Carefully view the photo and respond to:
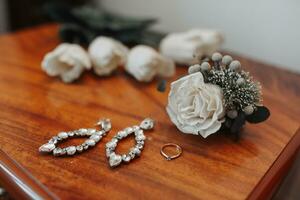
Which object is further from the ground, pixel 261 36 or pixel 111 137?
pixel 261 36

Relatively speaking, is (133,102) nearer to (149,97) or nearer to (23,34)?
(149,97)

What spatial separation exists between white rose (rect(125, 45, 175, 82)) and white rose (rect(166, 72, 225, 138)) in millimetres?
152

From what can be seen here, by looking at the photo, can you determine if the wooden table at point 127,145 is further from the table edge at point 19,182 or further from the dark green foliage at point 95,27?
the dark green foliage at point 95,27

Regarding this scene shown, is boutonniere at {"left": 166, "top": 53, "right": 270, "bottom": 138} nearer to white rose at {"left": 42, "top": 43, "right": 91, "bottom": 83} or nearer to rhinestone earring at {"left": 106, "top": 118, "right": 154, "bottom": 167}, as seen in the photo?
rhinestone earring at {"left": 106, "top": 118, "right": 154, "bottom": 167}

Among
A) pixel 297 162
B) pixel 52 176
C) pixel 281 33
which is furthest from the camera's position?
pixel 281 33

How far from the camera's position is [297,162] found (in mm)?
562

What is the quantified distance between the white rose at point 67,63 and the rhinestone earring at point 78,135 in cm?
15

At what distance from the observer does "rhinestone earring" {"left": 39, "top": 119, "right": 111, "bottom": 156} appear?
Answer: 1.47 ft

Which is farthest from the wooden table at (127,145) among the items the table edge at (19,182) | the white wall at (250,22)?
the white wall at (250,22)

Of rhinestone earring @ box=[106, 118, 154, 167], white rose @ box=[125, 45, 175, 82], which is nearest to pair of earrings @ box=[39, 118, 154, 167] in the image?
rhinestone earring @ box=[106, 118, 154, 167]

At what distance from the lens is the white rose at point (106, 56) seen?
64cm

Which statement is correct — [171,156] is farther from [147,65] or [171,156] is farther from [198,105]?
[147,65]

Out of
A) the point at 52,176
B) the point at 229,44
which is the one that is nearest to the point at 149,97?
the point at 52,176

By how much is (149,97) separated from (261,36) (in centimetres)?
35
